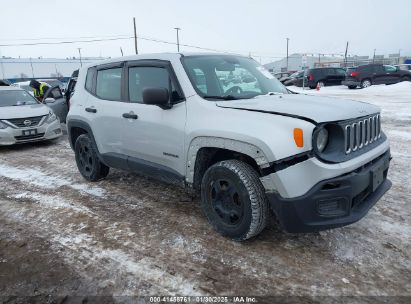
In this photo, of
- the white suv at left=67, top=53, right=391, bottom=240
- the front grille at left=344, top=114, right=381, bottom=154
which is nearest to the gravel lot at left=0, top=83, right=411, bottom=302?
the white suv at left=67, top=53, right=391, bottom=240

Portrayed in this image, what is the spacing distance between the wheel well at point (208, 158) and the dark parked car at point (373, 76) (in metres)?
21.5

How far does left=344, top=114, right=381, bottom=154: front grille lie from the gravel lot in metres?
0.93

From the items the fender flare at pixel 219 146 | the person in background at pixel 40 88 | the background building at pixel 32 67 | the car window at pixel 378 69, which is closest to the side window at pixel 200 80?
the fender flare at pixel 219 146

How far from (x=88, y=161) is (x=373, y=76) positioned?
22.3 meters

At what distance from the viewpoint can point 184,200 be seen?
4.44 meters

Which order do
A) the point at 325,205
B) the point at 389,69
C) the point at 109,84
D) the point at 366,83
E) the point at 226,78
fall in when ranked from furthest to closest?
the point at 389,69 < the point at 366,83 < the point at 109,84 < the point at 226,78 < the point at 325,205

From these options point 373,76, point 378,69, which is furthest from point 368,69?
point 378,69

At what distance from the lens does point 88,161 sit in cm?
534

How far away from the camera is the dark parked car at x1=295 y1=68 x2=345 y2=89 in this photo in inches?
972

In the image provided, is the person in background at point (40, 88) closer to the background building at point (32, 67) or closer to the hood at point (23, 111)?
the hood at point (23, 111)

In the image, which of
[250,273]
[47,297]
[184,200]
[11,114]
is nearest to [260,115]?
[250,273]

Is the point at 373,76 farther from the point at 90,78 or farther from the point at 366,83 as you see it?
the point at 90,78

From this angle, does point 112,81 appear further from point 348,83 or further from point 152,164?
point 348,83

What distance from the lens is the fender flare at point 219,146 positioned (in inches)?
113
